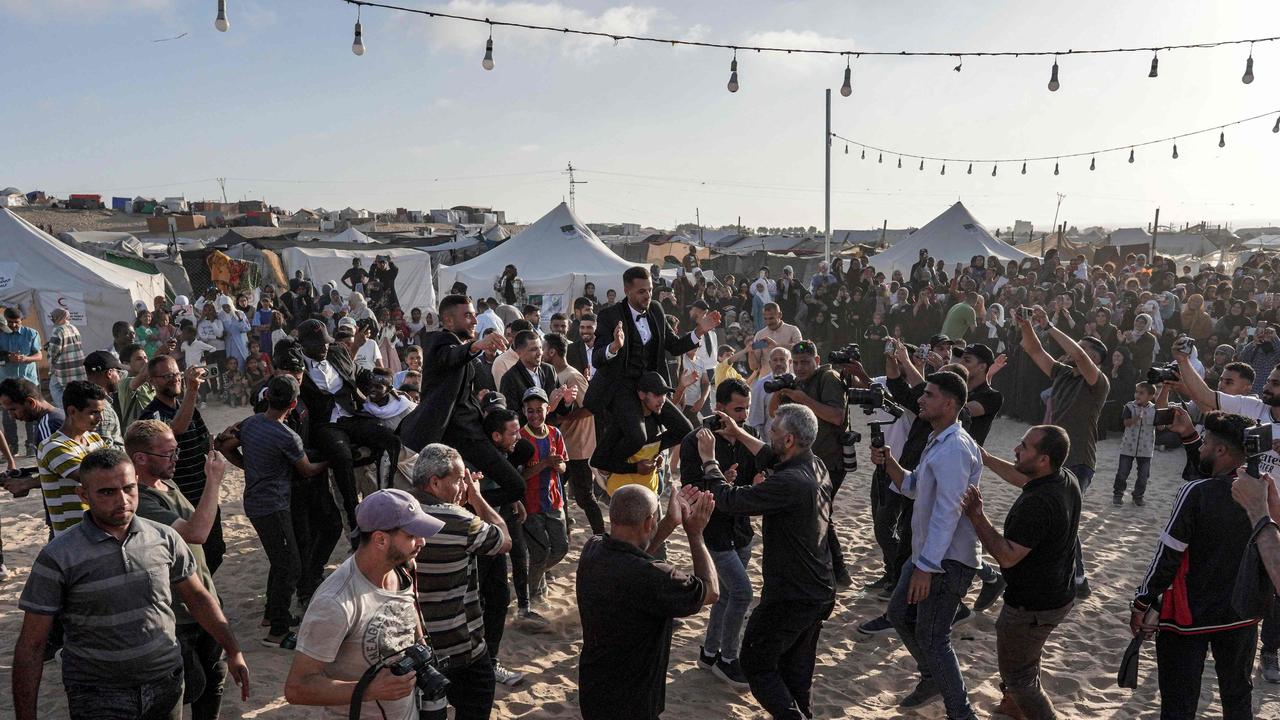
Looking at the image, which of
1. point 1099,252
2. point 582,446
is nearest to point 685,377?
point 582,446

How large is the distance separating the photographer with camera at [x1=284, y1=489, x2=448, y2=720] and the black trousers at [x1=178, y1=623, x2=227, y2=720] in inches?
51.1

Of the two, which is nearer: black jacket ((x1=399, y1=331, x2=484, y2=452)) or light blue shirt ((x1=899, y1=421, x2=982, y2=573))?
light blue shirt ((x1=899, y1=421, x2=982, y2=573))

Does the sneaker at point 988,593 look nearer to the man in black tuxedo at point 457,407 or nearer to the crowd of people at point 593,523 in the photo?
the crowd of people at point 593,523

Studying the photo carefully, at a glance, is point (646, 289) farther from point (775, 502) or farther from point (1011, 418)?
point (1011, 418)

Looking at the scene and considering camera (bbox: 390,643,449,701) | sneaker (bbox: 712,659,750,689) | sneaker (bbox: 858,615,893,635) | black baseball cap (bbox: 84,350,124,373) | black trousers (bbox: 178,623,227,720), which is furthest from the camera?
sneaker (bbox: 858,615,893,635)

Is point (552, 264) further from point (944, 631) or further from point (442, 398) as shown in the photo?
point (944, 631)

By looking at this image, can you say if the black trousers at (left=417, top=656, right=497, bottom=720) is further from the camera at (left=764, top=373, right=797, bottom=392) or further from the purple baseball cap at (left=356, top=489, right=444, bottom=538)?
the camera at (left=764, top=373, right=797, bottom=392)

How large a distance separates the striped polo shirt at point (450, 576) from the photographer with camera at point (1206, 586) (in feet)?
11.1

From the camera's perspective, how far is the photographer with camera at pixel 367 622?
2695mm

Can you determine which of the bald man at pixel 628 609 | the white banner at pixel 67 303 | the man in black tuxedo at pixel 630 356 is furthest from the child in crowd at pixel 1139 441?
the white banner at pixel 67 303

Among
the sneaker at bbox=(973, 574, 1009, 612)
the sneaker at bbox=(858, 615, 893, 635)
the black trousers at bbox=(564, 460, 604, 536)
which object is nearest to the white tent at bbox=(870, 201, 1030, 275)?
the sneaker at bbox=(973, 574, 1009, 612)

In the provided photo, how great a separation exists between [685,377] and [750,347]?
115cm

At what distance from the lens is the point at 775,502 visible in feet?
13.3

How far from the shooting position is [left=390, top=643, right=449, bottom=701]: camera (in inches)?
106
